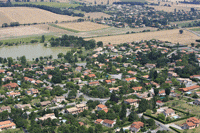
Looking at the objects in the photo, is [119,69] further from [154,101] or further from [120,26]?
[120,26]

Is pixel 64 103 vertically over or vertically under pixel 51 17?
under

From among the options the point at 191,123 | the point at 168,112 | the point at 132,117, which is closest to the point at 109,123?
the point at 132,117

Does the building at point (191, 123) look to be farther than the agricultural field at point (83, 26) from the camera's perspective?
No

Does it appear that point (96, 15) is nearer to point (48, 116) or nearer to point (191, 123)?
point (48, 116)

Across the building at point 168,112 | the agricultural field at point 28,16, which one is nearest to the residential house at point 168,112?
the building at point 168,112

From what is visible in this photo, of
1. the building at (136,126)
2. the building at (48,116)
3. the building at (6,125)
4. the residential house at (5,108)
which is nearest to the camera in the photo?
the building at (136,126)

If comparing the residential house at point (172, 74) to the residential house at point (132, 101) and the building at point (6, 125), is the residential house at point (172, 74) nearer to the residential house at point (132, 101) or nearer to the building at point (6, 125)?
the residential house at point (132, 101)

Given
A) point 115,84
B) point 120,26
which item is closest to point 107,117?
point 115,84
